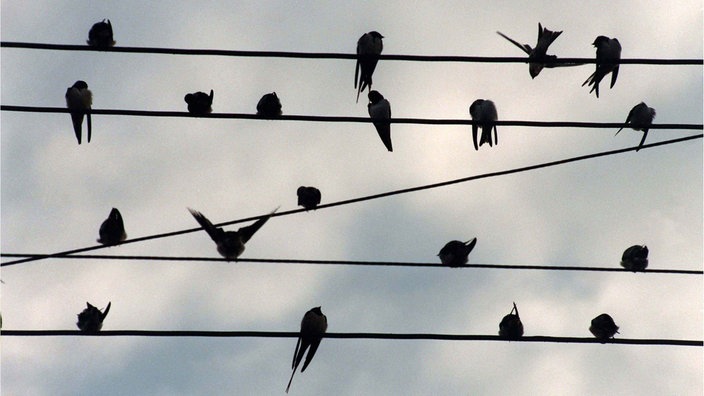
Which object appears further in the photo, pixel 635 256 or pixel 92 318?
pixel 635 256

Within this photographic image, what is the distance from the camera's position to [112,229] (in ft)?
24.8

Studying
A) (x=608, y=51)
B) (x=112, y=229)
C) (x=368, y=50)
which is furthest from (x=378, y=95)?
(x=112, y=229)

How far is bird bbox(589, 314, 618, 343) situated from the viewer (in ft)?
25.9

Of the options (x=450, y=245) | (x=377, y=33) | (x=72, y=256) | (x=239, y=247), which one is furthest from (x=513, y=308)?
(x=72, y=256)

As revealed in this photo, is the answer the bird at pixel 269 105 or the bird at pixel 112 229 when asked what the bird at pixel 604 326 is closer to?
the bird at pixel 269 105

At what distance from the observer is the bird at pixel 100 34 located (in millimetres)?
8336

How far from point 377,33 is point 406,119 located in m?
A: 3.56

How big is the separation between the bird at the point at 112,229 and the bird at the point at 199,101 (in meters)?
1.06

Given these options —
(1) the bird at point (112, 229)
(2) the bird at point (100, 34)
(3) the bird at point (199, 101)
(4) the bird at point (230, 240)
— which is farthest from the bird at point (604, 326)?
(2) the bird at point (100, 34)

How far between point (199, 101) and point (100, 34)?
1083 mm

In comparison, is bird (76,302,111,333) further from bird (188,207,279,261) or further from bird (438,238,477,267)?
bird (438,238,477,267)

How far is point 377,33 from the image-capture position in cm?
924

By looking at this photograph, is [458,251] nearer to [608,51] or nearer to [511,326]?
[511,326]

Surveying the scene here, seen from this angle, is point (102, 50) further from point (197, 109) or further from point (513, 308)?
point (513, 308)
